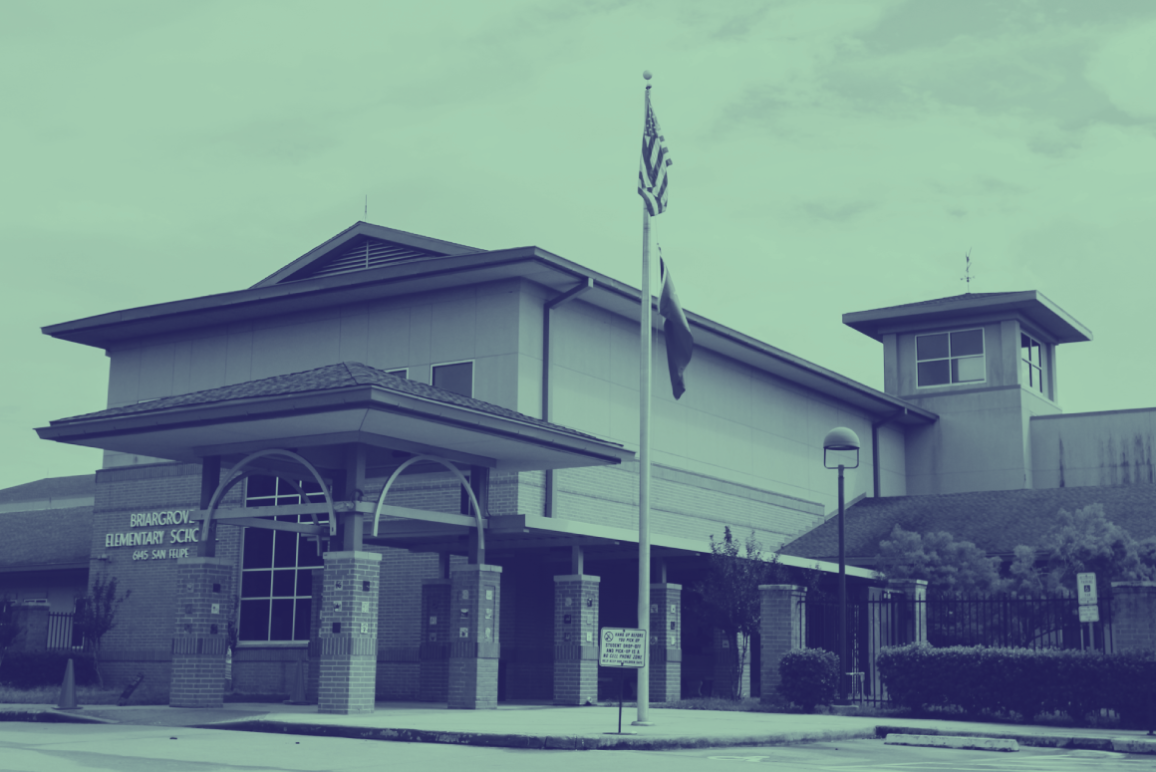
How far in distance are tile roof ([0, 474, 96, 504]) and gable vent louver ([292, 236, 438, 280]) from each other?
25867mm

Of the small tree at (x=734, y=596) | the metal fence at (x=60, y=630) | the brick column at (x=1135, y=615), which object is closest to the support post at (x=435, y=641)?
the small tree at (x=734, y=596)

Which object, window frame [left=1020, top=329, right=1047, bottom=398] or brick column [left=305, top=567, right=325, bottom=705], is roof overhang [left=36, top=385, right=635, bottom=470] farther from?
window frame [left=1020, top=329, right=1047, bottom=398]

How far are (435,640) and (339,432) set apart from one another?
6141 mm

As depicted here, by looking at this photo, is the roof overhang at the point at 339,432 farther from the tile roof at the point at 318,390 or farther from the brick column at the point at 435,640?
the brick column at the point at 435,640

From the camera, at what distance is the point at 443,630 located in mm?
25625

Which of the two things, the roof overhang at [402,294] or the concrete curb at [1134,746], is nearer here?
the concrete curb at [1134,746]

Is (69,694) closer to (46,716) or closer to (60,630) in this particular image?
(46,716)

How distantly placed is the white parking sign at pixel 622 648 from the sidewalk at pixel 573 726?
0.86 meters

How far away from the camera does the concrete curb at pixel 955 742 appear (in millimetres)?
17938

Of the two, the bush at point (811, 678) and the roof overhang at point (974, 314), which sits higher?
the roof overhang at point (974, 314)

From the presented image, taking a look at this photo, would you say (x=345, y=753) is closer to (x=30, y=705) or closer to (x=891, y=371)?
(x=30, y=705)

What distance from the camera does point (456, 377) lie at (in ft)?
93.4

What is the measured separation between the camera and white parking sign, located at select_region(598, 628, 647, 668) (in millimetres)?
17266

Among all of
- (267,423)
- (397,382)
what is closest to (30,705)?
(267,423)
